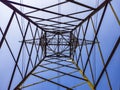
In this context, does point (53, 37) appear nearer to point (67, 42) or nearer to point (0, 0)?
point (67, 42)

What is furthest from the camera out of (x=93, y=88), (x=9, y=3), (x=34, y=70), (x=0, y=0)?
(x=34, y=70)

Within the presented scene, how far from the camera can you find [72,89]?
6.84 metres

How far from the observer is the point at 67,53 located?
16906mm

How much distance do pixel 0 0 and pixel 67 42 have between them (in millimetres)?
10850

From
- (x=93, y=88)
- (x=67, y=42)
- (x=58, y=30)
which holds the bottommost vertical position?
(x=93, y=88)

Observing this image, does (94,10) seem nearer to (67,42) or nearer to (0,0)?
(0,0)

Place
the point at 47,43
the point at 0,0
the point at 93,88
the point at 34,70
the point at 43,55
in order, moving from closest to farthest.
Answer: the point at 0,0 < the point at 93,88 < the point at 34,70 < the point at 43,55 < the point at 47,43

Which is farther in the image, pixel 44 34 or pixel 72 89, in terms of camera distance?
pixel 44 34

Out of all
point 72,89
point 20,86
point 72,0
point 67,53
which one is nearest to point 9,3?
point 72,0

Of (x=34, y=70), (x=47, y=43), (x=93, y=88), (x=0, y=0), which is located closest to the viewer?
(x=0, y=0)

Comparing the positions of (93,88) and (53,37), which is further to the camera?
(53,37)

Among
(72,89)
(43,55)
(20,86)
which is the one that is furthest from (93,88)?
(43,55)

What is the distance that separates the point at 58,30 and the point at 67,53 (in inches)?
86.8

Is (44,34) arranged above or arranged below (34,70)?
above
